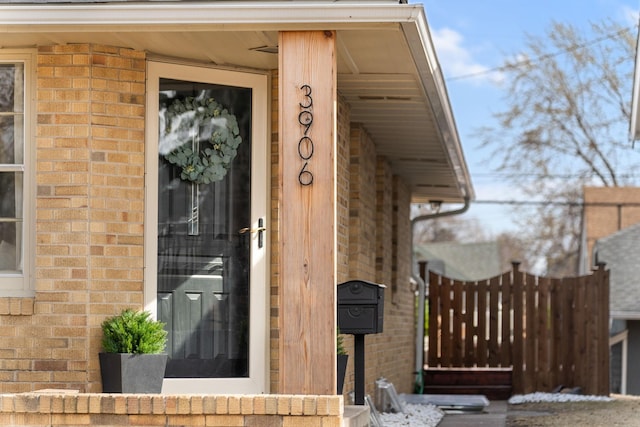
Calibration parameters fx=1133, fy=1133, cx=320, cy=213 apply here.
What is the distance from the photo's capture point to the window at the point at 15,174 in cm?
777

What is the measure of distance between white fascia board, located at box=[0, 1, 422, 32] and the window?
2.98ft

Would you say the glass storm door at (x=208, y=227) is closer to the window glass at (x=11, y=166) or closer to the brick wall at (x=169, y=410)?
the window glass at (x=11, y=166)

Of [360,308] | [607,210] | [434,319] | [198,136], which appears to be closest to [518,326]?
[434,319]

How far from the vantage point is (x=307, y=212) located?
6.78 m

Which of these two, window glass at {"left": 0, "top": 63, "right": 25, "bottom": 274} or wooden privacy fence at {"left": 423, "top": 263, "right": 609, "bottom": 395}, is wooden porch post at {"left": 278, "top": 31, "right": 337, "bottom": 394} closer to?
window glass at {"left": 0, "top": 63, "right": 25, "bottom": 274}

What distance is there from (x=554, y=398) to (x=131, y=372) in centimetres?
823

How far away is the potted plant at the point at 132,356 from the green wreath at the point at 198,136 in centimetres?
123

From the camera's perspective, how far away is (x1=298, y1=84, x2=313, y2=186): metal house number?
22.3ft

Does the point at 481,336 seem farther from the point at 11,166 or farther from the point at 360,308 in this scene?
A: the point at 11,166

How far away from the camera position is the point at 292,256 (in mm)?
6754

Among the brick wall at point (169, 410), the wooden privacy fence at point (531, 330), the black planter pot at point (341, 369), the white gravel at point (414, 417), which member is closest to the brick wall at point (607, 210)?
the wooden privacy fence at point (531, 330)

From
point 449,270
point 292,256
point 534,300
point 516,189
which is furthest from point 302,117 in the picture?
point 449,270

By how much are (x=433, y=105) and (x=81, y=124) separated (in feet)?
10.1

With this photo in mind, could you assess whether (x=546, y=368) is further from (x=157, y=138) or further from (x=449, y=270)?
(x=449, y=270)
